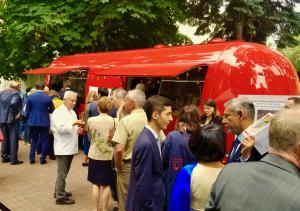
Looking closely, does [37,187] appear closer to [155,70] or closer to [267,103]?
[155,70]

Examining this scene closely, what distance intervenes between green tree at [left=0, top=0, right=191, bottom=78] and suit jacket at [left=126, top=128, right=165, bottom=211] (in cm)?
1089

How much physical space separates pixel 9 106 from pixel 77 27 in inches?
256

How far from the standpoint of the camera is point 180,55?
29.4 feet

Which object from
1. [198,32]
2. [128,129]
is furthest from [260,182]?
[198,32]

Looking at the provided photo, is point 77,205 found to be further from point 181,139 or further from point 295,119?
point 295,119

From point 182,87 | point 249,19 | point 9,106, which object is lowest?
point 9,106

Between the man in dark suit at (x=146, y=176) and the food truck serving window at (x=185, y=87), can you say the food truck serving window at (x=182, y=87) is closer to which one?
the food truck serving window at (x=185, y=87)

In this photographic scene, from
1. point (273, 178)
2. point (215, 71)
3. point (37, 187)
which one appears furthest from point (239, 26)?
point (273, 178)

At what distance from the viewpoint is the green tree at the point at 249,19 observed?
52.4 ft

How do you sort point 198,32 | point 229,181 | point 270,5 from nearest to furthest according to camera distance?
1. point 229,181
2. point 270,5
3. point 198,32

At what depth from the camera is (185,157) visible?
4.20 m

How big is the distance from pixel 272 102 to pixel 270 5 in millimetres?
12265

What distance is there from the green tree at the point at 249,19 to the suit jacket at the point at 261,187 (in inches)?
552

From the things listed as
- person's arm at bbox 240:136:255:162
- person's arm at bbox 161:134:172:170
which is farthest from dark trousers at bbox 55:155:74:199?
person's arm at bbox 240:136:255:162
